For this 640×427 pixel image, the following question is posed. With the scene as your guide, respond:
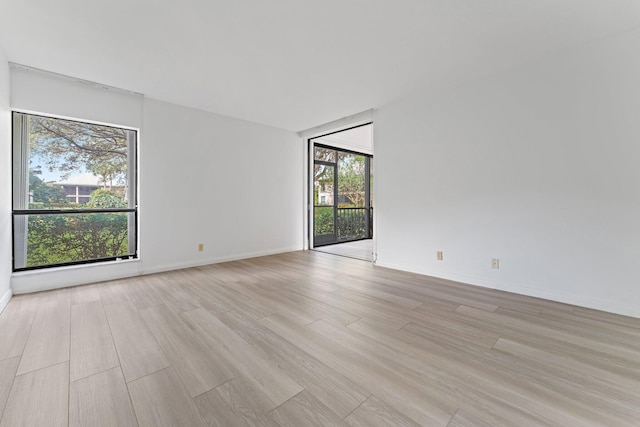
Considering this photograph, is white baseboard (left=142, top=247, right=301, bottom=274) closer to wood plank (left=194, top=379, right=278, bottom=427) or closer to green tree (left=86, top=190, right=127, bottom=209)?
green tree (left=86, top=190, right=127, bottom=209)

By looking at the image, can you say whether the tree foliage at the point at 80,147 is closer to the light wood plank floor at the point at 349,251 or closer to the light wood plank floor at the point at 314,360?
the light wood plank floor at the point at 314,360

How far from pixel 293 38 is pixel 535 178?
273 centimetres

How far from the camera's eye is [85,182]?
3197 millimetres

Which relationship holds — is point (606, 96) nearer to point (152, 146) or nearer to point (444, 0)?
point (444, 0)

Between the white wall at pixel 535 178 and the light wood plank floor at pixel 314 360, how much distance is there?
405 millimetres

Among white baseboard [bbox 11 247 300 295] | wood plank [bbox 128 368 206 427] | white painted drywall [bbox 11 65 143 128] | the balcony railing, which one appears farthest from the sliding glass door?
wood plank [bbox 128 368 206 427]

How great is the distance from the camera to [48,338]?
6.08ft

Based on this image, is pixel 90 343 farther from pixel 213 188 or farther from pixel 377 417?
pixel 213 188

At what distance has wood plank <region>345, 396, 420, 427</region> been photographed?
3.69ft

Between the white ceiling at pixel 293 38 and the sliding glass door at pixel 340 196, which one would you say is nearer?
the white ceiling at pixel 293 38

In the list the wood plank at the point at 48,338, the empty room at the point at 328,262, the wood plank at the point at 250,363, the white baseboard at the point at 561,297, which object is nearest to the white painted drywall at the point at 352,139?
the empty room at the point at 328,262

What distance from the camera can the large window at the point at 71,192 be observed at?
9.37 feet

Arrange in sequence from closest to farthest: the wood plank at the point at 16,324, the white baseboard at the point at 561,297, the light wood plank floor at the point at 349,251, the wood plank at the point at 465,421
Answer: the wood plank at the point at 465,421, the wood plank at the point at 16,324, the white baseboard at the point at 561,297, the light wood plank floor at the point at 349,251

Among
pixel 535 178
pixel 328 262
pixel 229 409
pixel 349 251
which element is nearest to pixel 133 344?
pixel 229 409
